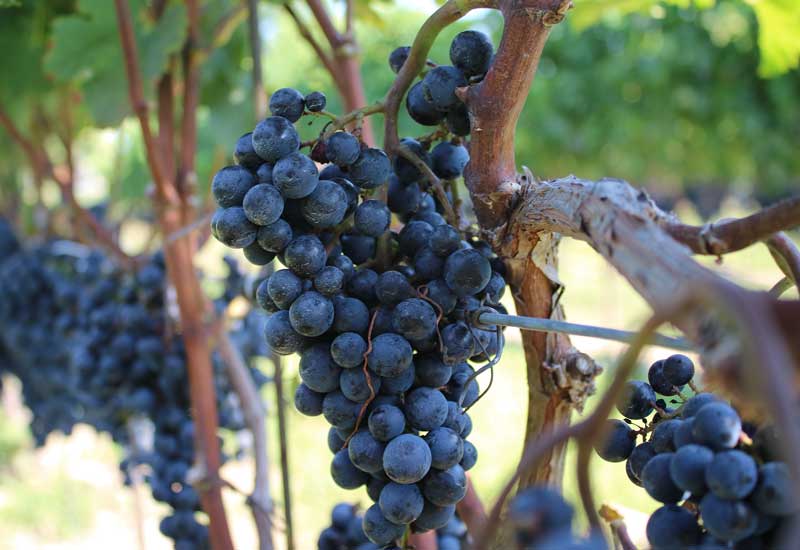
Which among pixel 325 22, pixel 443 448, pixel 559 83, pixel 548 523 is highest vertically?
pixel 559 83

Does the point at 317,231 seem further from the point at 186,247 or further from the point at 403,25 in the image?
the point at 403,25

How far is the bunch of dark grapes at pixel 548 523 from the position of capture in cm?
37

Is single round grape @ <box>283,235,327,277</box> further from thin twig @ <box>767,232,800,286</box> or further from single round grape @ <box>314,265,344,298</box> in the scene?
thin twig @ <box>767,232,800,286</box>

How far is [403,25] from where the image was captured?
7715mm

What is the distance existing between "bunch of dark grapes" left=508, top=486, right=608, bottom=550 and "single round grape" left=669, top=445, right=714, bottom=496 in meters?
0.12

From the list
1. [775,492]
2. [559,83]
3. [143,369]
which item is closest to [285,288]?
[775,492]

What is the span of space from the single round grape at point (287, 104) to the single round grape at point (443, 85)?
11 cm

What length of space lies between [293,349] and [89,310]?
1157 millimetres

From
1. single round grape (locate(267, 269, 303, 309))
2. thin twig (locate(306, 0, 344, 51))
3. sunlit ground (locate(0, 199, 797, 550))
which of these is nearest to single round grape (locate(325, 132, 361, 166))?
single round grape (locate(267, 269, 303, 309))

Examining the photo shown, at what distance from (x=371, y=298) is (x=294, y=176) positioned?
0.13m

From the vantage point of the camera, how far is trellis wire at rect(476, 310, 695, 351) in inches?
18.2

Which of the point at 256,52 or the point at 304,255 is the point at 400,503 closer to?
the point at 304,255

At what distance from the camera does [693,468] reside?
1.53 ft

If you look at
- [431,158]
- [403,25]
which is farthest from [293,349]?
[403,25]
